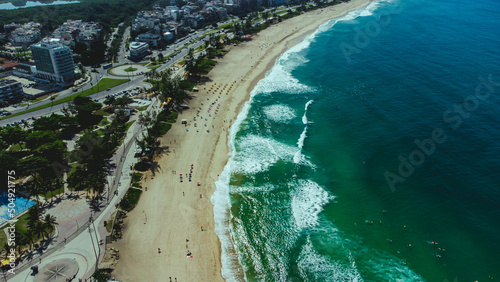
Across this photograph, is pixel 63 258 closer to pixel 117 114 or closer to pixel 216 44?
pixel 117 114

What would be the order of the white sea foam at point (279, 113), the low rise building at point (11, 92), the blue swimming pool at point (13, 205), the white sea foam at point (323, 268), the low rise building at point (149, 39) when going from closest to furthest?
the white sea foam at point (323, 268) → the blue swimming pool at point (13, 205) → the white sea foam at point (279, 113) → the low rise building at point (11, 92) → the low rise building at point (149, 39)

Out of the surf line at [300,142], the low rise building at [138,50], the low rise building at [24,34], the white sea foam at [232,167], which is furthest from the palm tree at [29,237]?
the low rise building at [24,34]

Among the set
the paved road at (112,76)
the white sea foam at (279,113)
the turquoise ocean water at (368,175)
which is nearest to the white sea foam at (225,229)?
the turquoise ocean water at (368,175)

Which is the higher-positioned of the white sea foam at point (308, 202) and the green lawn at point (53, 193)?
the green lawn at point (53, 193)

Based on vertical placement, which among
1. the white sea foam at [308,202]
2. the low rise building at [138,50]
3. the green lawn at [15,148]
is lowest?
the white sea foam at [308,202]

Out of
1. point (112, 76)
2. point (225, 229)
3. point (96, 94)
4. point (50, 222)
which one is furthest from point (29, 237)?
point (112, 76)

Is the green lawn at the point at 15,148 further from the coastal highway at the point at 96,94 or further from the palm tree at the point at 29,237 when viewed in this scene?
the palm tree at the point at 29,237

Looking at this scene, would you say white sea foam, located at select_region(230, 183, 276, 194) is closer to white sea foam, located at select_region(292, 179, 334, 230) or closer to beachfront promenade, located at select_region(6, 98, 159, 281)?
white sea foam, located at select_region(292, 179, 334, 230)

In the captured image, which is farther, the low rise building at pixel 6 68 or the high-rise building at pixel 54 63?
the low rise building at pixel 6 68

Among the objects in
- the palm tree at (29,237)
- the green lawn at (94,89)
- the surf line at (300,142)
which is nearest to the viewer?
the palm tree at (29,237)
